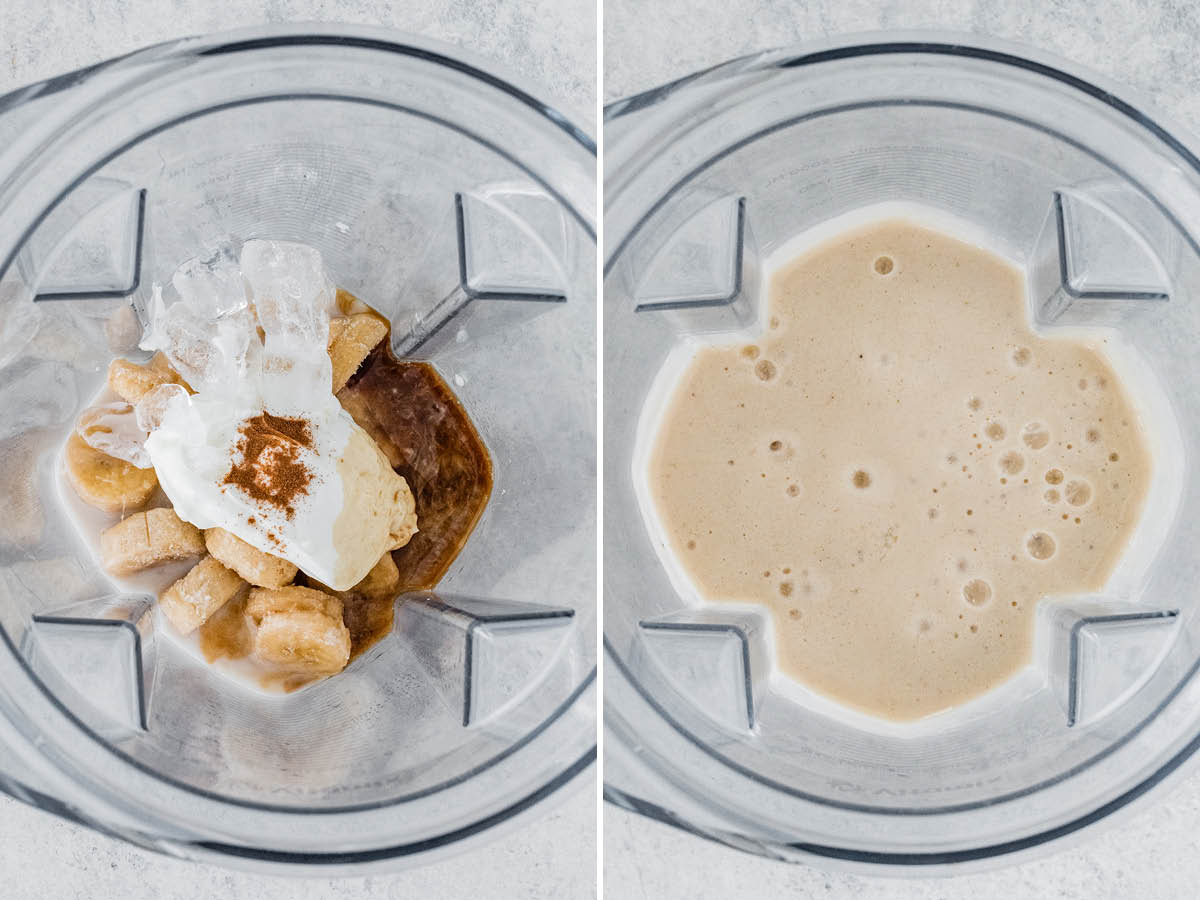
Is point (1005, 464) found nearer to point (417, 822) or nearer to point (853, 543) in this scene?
point (853, 543)

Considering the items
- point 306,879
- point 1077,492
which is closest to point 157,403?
point 306,879

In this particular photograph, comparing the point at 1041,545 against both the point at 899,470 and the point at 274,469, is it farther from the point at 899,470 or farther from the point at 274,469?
the point at 274,469

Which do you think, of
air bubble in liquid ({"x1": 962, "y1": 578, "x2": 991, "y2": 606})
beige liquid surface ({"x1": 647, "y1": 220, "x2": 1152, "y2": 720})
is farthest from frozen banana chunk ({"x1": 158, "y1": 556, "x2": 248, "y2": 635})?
air bubble in liquid ({"x1": 962, "y1": 578, "x2": 991, "y2": 606})

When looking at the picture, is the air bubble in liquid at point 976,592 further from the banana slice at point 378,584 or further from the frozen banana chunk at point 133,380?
the frozen banana chunk at point 133,380

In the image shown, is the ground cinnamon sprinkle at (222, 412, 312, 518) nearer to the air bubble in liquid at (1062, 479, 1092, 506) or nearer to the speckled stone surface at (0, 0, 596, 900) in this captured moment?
the speckled stone surface at (0, 0, 596, 900)

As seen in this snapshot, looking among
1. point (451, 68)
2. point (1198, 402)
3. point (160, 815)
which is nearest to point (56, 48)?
point (451, 68)

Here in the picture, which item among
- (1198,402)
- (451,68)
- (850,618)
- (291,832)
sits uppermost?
(451,68)
